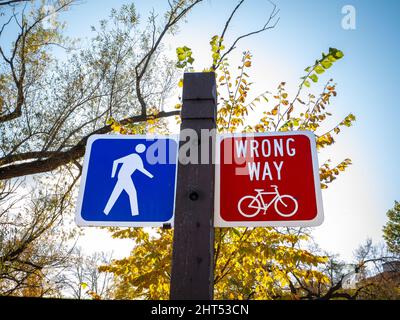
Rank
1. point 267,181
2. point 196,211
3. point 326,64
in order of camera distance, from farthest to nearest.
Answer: point 326,64, point 267,181, point 196,211

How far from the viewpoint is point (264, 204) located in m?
1.67

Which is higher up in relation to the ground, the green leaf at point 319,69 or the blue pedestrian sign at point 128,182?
the green leaf at point 319,69

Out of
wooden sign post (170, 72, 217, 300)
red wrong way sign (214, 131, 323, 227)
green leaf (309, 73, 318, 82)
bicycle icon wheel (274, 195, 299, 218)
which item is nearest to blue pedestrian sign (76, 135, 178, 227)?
wooden sign post (170, 72, 217, 300)

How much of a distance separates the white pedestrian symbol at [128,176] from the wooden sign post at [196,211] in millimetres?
275

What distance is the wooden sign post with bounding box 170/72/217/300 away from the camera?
1.45 meters

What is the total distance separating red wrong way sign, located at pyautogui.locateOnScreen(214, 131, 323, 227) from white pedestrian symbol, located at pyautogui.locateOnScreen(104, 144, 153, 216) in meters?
0.49

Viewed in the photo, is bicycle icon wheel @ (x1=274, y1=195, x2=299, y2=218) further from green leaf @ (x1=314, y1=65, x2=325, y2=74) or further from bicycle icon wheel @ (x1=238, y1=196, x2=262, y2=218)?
green leaf @ (x1=314, y1=65, x2=325, y2=74)

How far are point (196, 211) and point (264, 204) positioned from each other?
1.34 ft

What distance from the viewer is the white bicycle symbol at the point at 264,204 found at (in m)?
1.65

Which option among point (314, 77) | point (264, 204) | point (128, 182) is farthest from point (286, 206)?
point (314, 77)

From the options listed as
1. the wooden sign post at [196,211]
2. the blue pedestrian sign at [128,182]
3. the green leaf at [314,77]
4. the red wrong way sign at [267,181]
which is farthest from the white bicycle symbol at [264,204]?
the green leaf at [314,77]

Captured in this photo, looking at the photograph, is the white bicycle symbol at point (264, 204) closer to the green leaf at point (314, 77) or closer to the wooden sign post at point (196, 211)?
the wooden sign post at point (196, 211)

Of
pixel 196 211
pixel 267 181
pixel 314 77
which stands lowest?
pixel 196 211

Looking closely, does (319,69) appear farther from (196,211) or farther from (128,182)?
(128,182)
